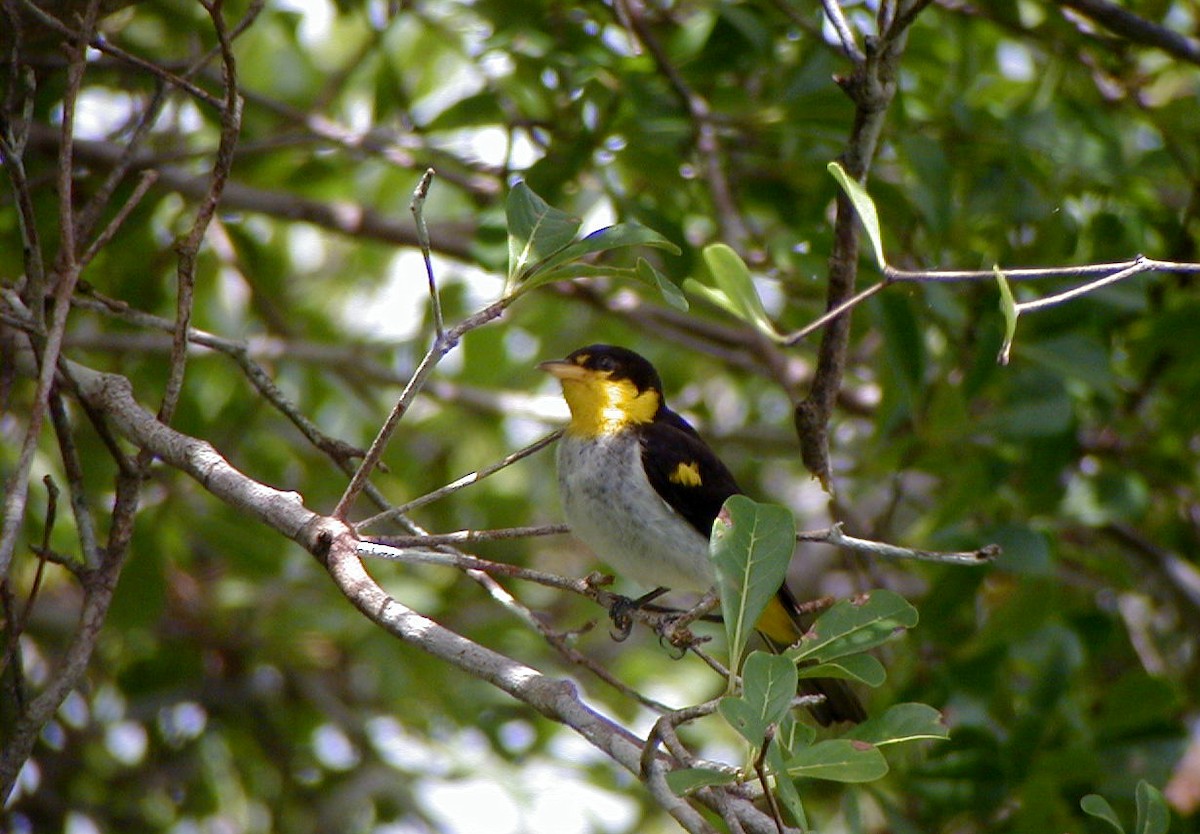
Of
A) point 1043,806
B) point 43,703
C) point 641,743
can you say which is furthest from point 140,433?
point 1043,806

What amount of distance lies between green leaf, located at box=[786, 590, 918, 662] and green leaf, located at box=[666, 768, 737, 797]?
1.14ft

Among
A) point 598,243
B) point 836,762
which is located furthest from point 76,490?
point 836,762

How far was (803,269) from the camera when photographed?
4105mm

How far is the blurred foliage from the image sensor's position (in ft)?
13.2

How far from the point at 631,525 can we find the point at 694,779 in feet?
6.57

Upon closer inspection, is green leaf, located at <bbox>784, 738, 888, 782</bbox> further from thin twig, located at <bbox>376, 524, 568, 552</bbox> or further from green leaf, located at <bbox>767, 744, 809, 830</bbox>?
thin twig, located at <bbox>376, 524, 568, 552</bbox>

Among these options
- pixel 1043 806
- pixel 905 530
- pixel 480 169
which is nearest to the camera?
pixel 1043 806

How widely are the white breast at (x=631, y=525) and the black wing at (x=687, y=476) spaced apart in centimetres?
3

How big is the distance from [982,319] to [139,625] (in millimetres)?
2973

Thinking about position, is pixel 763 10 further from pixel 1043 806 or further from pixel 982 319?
pixel 1043 806

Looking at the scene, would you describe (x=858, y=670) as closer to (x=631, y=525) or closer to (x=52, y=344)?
(x=52, y=344)

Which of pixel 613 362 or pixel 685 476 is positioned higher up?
pixel 613 362

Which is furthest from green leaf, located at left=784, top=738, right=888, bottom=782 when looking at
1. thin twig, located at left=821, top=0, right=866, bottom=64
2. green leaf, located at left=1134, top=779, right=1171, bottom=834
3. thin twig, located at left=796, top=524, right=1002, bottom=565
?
thin twig, located at left=821, top=0, right=866, bottom=64

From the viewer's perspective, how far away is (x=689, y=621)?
2.37 m
